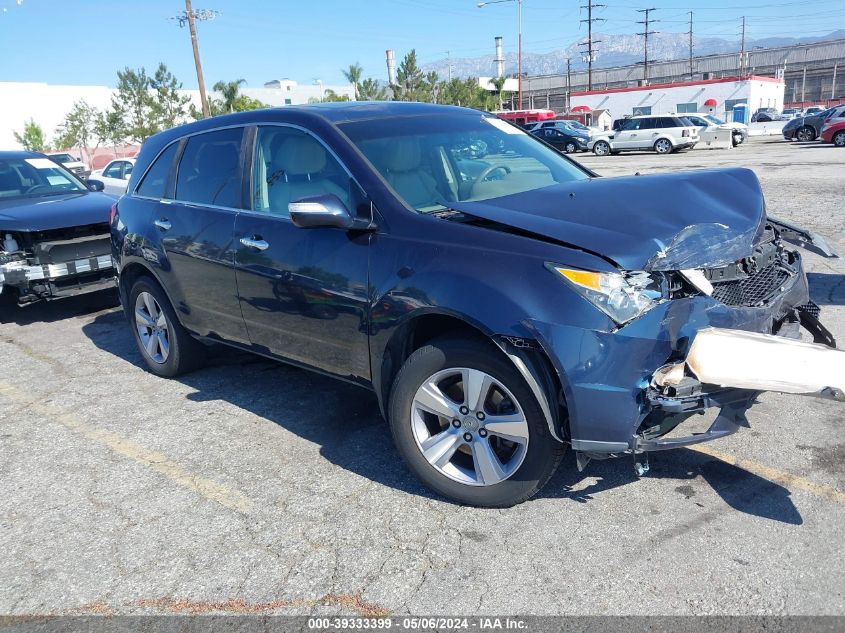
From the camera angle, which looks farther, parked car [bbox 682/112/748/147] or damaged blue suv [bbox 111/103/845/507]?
parked car [bbox 682/112/748/147]

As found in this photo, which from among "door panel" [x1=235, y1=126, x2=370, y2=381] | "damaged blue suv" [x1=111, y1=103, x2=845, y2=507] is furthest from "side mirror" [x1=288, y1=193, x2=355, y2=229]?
"door panel" [x1=235, y1=126, x2=370, y2=381]

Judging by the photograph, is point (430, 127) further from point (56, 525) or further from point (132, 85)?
point (132, 85)

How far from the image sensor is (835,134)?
28094 millimetres

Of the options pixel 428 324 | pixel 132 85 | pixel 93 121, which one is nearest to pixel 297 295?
pixel 428 324

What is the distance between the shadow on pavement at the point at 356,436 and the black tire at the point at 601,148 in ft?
102

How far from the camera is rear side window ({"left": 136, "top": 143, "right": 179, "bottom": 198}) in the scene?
204 inches

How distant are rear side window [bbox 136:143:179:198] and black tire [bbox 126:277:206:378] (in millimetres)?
652

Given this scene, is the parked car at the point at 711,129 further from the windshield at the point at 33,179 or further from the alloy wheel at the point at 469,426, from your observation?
the alloy wheel at the point at 469,426

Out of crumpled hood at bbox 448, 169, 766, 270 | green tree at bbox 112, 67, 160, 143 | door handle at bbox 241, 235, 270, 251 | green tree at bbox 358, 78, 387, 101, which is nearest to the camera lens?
crumpled hood at bbox 448, 169, 766, 270

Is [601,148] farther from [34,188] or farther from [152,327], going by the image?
[152,327]

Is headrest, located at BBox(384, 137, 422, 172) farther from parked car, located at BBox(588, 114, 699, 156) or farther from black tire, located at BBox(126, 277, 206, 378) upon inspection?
parked car, located at BBox(588, 114, 699, 156)

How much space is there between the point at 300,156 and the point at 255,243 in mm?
567

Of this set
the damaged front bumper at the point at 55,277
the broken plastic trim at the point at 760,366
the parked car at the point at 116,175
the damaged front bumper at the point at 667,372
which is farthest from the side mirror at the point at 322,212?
the parked car at the point at 116,175

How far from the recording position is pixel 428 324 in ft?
11.3
